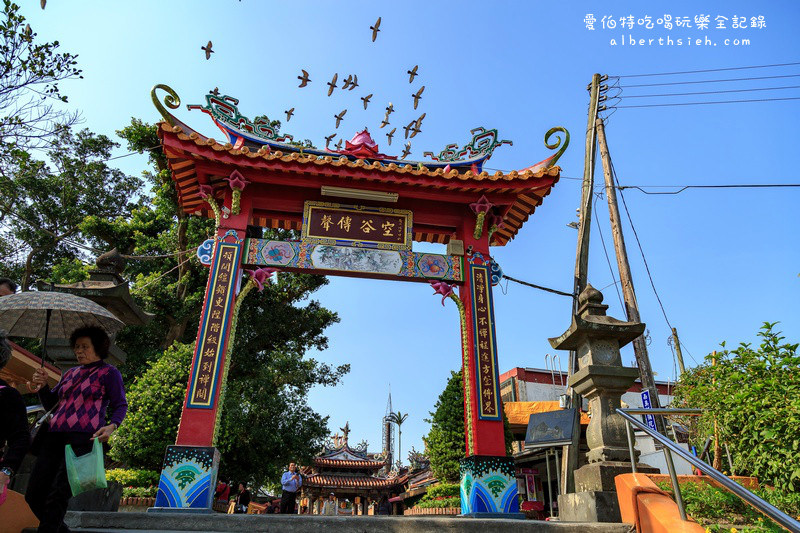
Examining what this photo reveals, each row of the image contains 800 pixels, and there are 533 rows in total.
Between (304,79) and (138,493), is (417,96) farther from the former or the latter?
(138,493)

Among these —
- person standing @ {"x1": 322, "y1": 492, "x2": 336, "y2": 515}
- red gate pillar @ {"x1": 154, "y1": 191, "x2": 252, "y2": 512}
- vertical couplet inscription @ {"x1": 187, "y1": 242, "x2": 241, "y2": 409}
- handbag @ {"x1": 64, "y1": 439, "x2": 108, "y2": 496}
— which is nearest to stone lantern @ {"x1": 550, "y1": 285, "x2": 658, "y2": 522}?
handbag @ {"x1": 64, "y1": 439, "x2": 108, "y2": 496}

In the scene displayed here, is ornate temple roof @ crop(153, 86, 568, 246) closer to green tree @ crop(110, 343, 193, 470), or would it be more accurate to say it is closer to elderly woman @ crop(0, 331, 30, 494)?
green tree @ crop(110, 343, 193, 470)

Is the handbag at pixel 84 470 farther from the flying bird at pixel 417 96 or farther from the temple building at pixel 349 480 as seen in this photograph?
the temple building at pixel 349 480

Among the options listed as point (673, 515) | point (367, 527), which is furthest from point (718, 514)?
point (367, 527)

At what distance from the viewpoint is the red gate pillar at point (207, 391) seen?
237 inches

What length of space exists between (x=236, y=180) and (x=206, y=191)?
61 centimetres

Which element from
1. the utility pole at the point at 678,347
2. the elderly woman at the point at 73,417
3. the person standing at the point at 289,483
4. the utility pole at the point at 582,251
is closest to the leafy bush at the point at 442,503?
the utility pole at the point at 582,251

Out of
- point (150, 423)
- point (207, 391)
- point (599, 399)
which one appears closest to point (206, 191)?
point (207, 391)

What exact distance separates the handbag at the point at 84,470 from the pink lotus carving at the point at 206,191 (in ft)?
17.6

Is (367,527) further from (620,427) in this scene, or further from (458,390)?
(458,390)

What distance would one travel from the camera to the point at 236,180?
7781 mm

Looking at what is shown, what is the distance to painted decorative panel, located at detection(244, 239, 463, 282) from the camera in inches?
303

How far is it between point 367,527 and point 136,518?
6.93 feet

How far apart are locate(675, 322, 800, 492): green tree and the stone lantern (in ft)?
2.61
